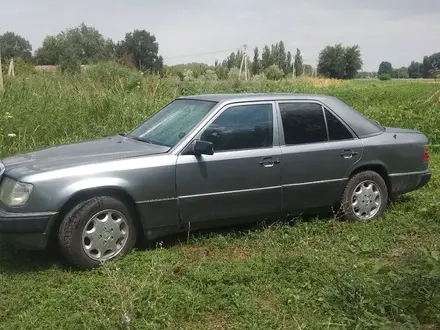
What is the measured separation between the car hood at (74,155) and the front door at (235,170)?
43 cm

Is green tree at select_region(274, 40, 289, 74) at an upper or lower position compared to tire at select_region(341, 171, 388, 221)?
upper

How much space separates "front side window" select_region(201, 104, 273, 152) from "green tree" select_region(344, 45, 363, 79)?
199 feet

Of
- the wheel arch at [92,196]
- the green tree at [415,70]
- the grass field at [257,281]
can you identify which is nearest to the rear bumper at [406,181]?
the grass field at [257,281]

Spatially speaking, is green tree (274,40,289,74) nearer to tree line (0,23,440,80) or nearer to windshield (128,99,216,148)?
tree line (0,23,440,80)

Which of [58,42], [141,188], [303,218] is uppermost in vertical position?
[58,42]

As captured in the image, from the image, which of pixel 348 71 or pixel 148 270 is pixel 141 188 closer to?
pixel 148 270

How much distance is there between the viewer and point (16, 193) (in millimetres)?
4402

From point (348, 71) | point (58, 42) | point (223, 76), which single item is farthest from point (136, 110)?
point (348, 71)

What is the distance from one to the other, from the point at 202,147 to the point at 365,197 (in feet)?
7.47

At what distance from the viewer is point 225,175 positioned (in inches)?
201

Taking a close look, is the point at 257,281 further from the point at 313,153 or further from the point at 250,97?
the point at 250,97

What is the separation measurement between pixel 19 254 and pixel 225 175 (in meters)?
2.11

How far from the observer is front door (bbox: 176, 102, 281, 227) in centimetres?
496

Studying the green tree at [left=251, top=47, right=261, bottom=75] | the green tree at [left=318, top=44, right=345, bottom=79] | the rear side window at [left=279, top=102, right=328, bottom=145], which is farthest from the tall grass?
the green tree at [left=318, top=44, right=345, bottom=79]
